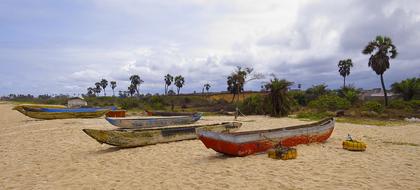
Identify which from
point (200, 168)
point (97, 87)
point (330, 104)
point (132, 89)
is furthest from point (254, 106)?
point (97, 87)

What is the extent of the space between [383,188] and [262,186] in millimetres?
2255

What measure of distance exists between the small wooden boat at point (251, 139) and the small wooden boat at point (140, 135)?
1.02m

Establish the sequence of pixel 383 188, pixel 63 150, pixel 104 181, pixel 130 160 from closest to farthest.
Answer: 1. pixel 383 188
2. pixel 104 181
3. pixel 130 160
4. pixel 63 150

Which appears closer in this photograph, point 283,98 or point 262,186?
point 262,186

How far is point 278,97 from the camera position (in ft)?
85.4

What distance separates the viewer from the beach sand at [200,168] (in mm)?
7094

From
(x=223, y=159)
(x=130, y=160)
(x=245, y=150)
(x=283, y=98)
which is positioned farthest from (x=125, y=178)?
(x=283, y=98)

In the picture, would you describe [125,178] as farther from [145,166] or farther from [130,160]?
[130,160]

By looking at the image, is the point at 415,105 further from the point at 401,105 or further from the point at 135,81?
the point at 135,81

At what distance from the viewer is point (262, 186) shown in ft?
22.1

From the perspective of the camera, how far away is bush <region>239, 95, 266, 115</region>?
95.7 feet

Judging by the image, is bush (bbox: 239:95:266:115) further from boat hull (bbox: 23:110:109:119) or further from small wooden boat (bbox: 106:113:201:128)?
boat hull (bbox: 23:110:109:119)

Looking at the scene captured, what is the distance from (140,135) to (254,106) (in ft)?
63.7

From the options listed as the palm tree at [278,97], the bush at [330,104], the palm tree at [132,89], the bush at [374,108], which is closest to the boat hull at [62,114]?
the palm tree at [278,97]
